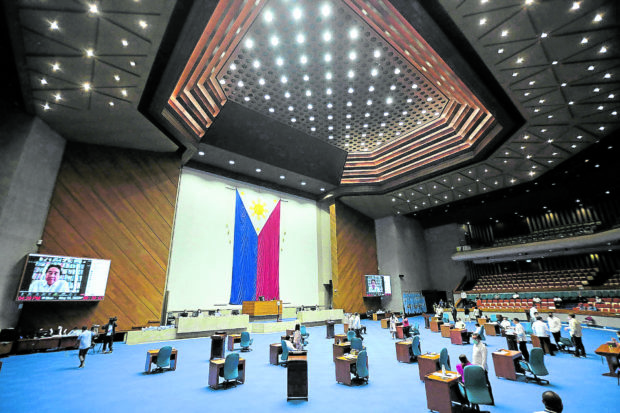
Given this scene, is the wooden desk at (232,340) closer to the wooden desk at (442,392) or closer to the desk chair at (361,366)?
the desk chair at (361,366)

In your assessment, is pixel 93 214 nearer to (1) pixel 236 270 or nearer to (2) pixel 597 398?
(1) pixel 236 270

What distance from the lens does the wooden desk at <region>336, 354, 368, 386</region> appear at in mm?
5785

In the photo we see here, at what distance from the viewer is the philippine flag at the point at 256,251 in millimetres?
16906

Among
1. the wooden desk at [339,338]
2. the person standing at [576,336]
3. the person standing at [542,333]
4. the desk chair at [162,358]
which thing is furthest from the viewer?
the wooden desk at [339,338]

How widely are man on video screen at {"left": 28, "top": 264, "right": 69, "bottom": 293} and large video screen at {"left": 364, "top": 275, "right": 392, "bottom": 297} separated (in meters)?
17.3

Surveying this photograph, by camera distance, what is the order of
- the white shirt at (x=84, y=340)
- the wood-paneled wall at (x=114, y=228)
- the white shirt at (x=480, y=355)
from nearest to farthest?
1. the white shirt at (x=480, y=355)
2. the white shirt at (x=84, y=340)
3. the wood-paneled wall at (x=114, y=228)

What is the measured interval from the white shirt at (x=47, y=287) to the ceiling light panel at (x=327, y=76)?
9.89 m

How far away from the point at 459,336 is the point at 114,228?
46.8 feet

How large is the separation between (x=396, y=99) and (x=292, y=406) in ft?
43.8

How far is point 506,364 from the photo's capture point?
617cm

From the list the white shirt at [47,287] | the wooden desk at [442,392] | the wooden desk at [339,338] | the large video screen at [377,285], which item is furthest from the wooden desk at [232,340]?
the large video screen at [377,285]

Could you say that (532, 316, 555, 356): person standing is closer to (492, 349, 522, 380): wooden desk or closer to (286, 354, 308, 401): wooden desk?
(492, 349, 522, 380): wooden desk

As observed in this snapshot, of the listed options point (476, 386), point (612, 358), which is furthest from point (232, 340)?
point (612, 358)

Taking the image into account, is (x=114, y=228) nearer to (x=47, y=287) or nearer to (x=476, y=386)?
(x=47, y=287)
